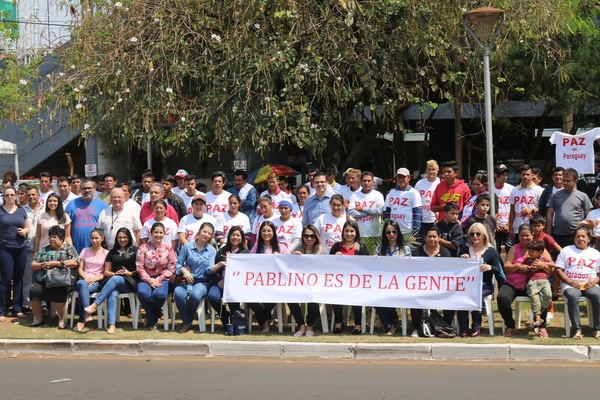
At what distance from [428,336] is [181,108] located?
22.5ft

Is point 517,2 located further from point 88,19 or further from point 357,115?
point 88,19

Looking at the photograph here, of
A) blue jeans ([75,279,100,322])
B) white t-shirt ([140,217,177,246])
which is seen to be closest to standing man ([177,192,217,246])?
white t-shirt ([140,217,177,246])

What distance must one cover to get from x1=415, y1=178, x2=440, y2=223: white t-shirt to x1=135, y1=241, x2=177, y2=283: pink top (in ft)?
12.2

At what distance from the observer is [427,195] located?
12.8 meters

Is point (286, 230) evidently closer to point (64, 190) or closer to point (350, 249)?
point (350, 249)

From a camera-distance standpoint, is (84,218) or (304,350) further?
(84,218)

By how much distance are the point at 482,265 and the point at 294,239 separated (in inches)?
102

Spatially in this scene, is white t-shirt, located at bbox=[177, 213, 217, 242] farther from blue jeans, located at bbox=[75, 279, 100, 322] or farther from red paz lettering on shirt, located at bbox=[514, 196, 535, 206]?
red paz lettering on shirt, located at bbox=[514, 196, 535, 206]

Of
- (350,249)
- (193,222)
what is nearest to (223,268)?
(193,222)

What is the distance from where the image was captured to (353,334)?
36.0 ft

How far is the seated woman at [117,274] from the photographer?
37.5ft

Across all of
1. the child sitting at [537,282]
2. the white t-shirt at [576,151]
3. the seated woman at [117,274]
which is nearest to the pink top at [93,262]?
the seated woman at [117,274]

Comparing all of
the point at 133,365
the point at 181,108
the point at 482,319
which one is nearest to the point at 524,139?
the point at 181,108

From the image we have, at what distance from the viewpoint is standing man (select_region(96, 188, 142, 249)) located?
12.2 metres
